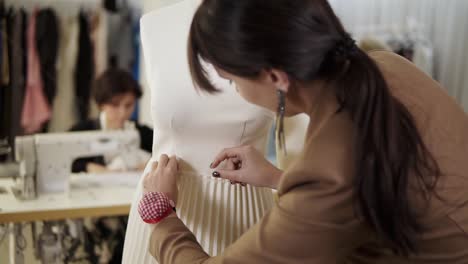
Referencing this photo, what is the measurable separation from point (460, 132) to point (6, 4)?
8.76 feet

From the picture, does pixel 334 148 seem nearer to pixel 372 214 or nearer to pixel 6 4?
pixel 372 214

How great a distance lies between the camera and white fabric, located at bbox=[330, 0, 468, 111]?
2.99m

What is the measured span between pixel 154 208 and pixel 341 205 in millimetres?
348

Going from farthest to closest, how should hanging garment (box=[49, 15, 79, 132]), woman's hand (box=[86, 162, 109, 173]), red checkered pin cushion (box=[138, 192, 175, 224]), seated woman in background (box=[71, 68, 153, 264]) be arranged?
hanging garment (box=[49, 15, 79, 132])
seated woman in background (box=[71, 68, 153, 264])
woman's hand (box=[86, 162, 109, 173])
red checkered pin cushion (box=[138, 192, 175, 224])

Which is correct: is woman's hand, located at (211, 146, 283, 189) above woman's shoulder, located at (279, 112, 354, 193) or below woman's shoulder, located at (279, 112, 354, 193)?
below

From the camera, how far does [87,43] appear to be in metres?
3.12

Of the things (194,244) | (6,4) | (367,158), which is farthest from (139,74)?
(367,158)

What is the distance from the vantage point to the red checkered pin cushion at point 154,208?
97 centimetres

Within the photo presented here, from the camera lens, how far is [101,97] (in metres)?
2.51

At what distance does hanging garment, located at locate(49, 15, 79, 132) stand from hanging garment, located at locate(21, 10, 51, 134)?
0.07 m

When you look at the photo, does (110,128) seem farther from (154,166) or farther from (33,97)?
(154,166)

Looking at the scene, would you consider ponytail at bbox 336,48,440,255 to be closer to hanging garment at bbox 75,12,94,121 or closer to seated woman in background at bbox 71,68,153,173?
seated woman in background at bbox 71,68,153,173

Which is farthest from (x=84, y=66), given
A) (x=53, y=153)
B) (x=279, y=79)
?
(x=279, y=79)

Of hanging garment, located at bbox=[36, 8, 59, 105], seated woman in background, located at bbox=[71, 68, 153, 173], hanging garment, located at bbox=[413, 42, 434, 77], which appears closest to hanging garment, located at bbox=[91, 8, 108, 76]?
hanging garment, located at bbox=[36, 8, 59, 105]
